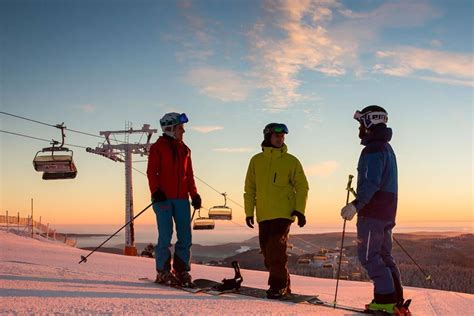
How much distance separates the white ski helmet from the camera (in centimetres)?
656

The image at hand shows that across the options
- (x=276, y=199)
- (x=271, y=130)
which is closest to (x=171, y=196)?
Result: (x=276, y=199)

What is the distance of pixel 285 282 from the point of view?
5691 millimetres

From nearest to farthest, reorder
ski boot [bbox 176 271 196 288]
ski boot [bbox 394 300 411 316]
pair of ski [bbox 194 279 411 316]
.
→ 1. ski boot [bbox 394 300 411 316]
2. pair of ski [bbox 194 279 411 316]
3. ski boot [bbox 176 271 196 288]

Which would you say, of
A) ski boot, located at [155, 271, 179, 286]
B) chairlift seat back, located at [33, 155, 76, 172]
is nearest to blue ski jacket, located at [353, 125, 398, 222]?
ski boot, located at [155, 271, 179, 286]

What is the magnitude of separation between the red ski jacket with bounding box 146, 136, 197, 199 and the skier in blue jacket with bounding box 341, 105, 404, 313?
2.39m

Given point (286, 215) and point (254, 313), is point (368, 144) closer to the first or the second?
point (286, 215)

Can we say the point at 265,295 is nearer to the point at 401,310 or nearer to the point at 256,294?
the point at 256,294

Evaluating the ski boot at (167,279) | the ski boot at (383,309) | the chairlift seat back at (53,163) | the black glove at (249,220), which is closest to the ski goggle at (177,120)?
the black glove at (249,220)

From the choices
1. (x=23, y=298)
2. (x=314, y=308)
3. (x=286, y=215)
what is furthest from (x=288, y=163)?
(x=23, y=298)

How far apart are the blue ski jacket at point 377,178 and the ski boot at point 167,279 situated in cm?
256

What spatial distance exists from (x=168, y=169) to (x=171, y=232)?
0.80m

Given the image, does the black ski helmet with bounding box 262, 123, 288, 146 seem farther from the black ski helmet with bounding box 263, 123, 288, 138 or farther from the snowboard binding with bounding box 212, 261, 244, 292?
the snowboard binding with bounding box 212, 261, 244, 292

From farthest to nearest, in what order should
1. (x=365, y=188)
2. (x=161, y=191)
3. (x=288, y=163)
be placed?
(x=161, y=191)
(x=288, y=163)
(x=365, y=188)

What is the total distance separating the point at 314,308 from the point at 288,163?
1610 millimetres
